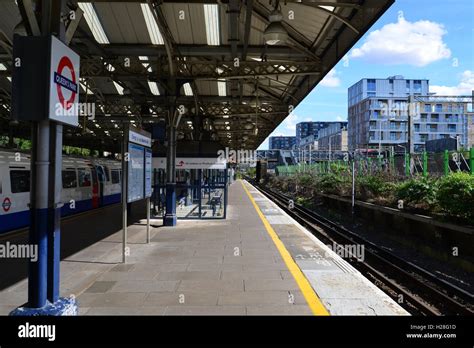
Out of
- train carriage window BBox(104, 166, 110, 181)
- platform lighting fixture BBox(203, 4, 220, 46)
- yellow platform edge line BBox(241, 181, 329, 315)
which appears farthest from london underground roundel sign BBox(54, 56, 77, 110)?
train carriage window BBox(104, 166, 110, 181)

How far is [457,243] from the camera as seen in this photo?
11.1 m

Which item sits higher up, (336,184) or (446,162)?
(446,162)

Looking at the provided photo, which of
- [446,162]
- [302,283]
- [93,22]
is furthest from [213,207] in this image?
[302,283]

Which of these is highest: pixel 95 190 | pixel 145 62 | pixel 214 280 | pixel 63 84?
pixel 145 62

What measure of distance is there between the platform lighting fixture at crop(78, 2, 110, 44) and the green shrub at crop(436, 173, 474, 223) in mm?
10027

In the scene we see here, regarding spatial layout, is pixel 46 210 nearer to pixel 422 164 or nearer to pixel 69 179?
pixel 69 179

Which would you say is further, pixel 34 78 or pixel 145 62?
pixel 145 62

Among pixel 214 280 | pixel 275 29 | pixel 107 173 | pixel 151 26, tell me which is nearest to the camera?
pixel 214 280

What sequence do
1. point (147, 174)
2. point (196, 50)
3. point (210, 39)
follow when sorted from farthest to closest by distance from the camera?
point (196, 50) → point (210, 39) → point (147, 174)

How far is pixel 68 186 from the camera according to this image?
53.2 ft

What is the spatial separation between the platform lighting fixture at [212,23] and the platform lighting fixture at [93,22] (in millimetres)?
2650

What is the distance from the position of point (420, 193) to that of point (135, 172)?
32.6 ft

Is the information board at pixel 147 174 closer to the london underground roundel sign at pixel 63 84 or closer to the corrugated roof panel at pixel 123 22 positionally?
the corrugated roof panel at pixel 123 22
